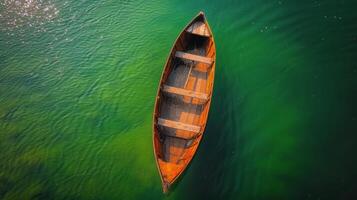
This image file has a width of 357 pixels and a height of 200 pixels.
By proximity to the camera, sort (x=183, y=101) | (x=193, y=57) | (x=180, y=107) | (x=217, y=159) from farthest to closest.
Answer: (x=193, y=57)
(x=183, y=101)
(x=180, y=107)
(x=217, y=159)

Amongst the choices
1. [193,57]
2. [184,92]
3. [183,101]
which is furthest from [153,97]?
[193,57]

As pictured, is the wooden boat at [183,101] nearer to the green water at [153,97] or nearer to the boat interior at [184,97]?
the boat interior at [184,97]

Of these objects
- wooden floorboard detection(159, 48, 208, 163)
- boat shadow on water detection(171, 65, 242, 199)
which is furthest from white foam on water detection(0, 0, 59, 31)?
boat shadow on water detection(171, 65, 242, 199)

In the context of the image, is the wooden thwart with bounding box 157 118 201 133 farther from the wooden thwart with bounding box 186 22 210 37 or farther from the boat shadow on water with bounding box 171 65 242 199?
the wooden thwart with bounding box 186 22 210 37

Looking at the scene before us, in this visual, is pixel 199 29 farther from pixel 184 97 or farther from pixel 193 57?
pixel 184 97

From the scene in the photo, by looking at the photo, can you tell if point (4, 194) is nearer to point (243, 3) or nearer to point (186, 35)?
point (186, 35)

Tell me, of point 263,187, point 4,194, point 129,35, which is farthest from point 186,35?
point 4,194
